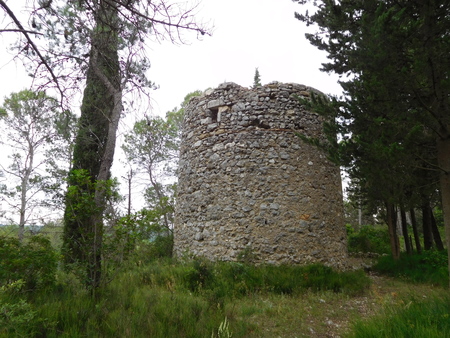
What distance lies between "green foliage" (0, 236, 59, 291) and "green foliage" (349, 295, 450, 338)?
4.10 meters

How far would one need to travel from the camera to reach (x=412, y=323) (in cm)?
317

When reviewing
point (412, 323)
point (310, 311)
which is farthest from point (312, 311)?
point (412, 323)

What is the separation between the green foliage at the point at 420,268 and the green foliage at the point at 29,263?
757cm

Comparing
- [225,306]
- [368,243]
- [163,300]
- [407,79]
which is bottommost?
[225,306]

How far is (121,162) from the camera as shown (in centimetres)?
1766

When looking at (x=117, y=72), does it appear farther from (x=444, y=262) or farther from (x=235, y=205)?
(x=444, y=262)

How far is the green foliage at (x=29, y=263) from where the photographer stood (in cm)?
383

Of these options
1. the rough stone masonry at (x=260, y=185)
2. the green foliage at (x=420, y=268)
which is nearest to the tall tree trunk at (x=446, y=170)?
the green foliage at (x=420, y=268)

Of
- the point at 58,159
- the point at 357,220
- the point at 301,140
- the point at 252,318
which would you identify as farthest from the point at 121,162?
the point at 357,220

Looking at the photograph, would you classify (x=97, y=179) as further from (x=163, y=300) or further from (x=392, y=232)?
(x=392, y=232)

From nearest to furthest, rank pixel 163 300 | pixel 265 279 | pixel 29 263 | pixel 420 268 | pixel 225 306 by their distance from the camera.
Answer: pixel 29 263, pixel 163 300, pixel 225 306, pixel 265 279, pixel 420 268

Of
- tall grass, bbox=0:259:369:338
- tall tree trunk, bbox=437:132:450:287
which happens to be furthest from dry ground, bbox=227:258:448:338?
tall tree trunk, bbox=437:132:450:287

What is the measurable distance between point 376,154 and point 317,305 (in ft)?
8.81

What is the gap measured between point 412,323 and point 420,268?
5.41 metres
